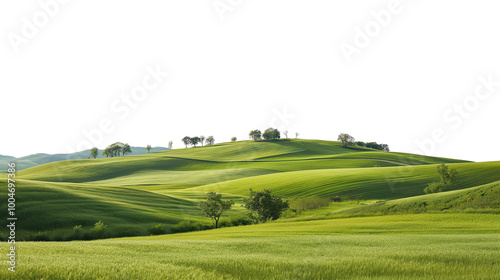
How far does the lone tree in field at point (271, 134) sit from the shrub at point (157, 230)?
141m

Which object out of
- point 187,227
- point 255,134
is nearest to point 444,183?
point 187,227

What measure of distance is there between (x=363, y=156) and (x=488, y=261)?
12207cm

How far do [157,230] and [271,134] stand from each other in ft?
470

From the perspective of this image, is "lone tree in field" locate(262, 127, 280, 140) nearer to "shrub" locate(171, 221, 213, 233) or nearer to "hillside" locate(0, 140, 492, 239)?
"hillside" locate(0, 140, 492, 239)

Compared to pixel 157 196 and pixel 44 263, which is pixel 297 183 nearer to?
pixel 157 196

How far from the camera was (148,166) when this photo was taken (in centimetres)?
12019

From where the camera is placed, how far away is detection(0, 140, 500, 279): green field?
19.7 ft

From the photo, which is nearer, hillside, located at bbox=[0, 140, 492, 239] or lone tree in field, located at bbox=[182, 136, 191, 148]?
hillside, located at bbox=[0, 140, 492, 239]

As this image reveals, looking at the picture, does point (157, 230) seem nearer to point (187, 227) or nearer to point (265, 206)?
point (187, 227)

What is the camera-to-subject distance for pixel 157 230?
3541 cm

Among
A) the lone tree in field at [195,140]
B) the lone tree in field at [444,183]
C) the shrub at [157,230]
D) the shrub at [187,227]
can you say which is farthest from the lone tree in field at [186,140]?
the shrub at [157,230]

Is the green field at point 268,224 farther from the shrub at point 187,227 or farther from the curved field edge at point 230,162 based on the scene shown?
the shrub at point 187,227

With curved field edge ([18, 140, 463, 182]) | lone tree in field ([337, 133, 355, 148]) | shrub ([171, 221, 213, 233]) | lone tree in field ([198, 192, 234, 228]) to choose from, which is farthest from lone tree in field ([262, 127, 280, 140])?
shrub ([171, 221, 213, 233])

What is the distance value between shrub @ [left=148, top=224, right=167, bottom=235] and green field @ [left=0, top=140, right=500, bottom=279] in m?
0.79
